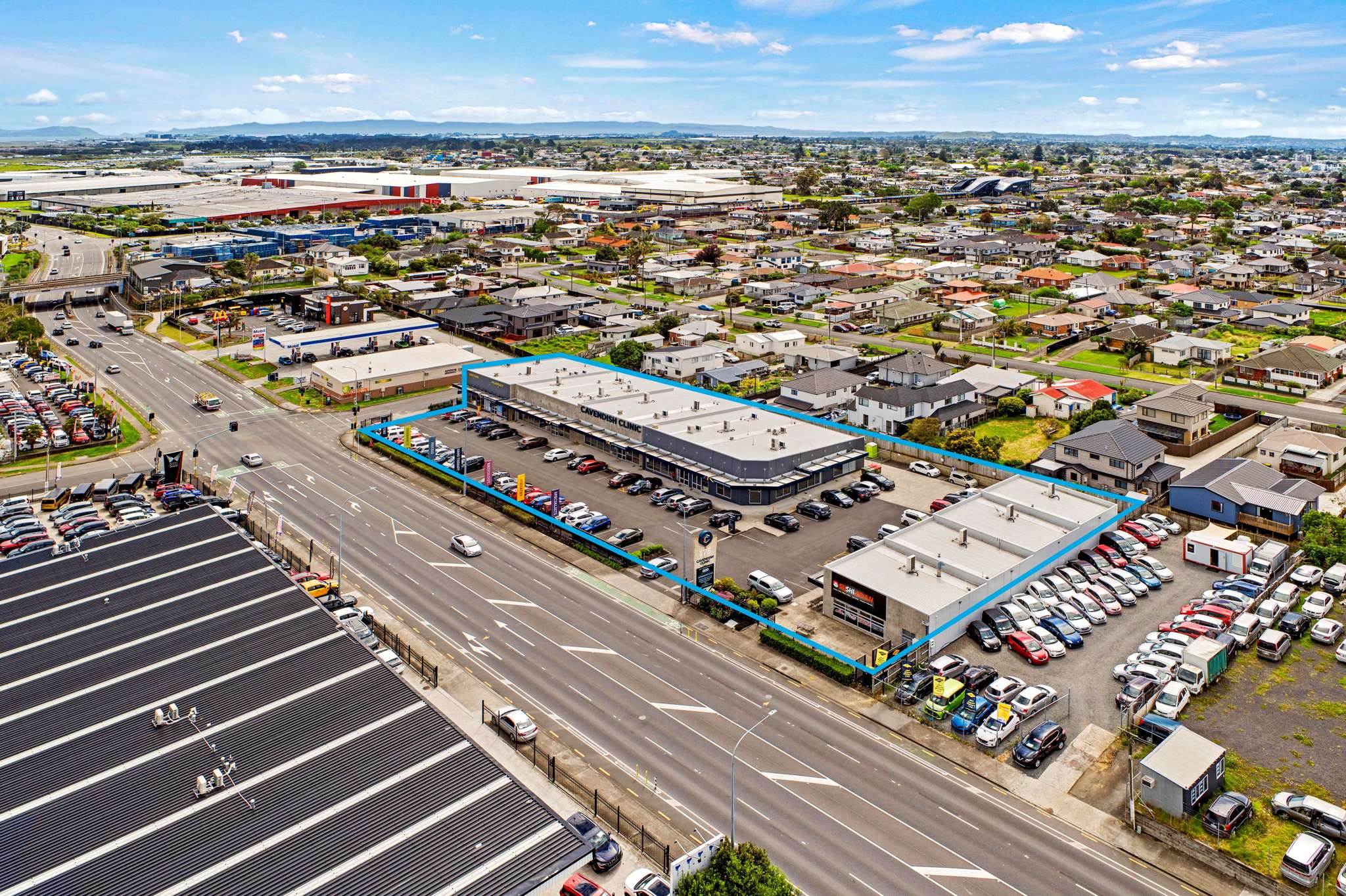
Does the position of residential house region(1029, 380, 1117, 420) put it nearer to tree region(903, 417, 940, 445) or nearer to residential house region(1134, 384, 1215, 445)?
residential house region(1134, 384, 1215, 445)

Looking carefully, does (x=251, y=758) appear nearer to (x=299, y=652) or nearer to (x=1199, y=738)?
(x=299, y=652)

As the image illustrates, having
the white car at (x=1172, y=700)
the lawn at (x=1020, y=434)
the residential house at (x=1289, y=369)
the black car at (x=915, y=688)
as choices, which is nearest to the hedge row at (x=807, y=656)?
the black car at (x=915, y=688)

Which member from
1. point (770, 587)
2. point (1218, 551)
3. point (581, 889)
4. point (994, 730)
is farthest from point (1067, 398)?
point (581, 889)

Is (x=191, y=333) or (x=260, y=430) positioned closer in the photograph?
(x=260, y=430)

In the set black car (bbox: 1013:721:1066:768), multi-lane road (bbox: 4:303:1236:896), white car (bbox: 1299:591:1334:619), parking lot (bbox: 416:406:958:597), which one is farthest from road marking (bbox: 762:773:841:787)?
white car (bbox: 1299:591:1334:619)

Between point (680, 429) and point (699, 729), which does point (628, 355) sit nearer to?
point (680, 429)

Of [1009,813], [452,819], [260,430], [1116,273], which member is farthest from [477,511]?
[1116,273]
